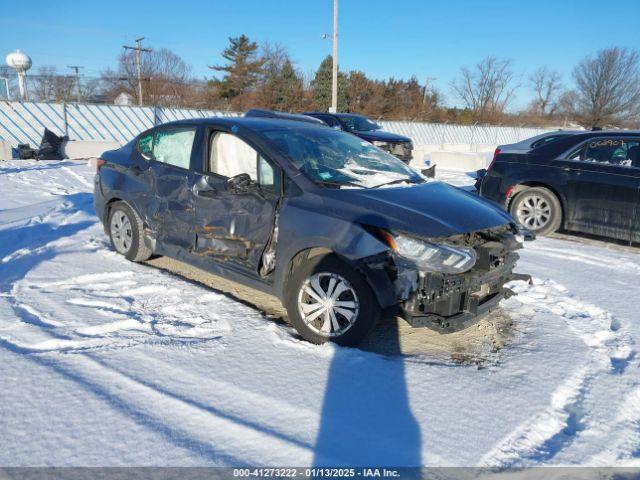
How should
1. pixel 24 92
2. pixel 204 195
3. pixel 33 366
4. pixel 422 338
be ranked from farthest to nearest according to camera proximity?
pixel 24 92
pixel 204 195
pixel 422 338
pixel 33 366

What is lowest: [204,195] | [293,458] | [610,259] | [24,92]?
[293,458]

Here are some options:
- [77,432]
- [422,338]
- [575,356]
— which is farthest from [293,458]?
[575,356]

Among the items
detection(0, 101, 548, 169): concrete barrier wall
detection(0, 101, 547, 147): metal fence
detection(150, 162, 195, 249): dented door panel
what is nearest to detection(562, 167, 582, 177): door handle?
detection(150, 162, 195, 249): dented door panel

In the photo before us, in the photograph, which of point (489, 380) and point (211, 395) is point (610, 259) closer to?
point (489, 380)

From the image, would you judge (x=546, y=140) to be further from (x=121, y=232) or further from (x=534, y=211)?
(x=121, y=232)

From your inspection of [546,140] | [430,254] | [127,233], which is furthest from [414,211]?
[546,140]

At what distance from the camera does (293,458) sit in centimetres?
219

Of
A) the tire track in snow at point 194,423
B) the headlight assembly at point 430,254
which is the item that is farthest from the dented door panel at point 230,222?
the tire track in snow at point 194,423

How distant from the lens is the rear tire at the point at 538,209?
22.6 ft

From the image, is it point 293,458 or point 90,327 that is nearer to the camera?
point 293,458

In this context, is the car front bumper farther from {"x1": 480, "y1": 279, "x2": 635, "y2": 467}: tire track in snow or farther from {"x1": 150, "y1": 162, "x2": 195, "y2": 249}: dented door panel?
{"x1": 150, "y1": 162, "x2": 195, "y2": 249}: dented door panel

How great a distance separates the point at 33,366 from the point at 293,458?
177cm

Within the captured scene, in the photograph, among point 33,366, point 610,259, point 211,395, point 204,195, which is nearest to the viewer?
point 211,395

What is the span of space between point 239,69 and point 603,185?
43.9 metres
